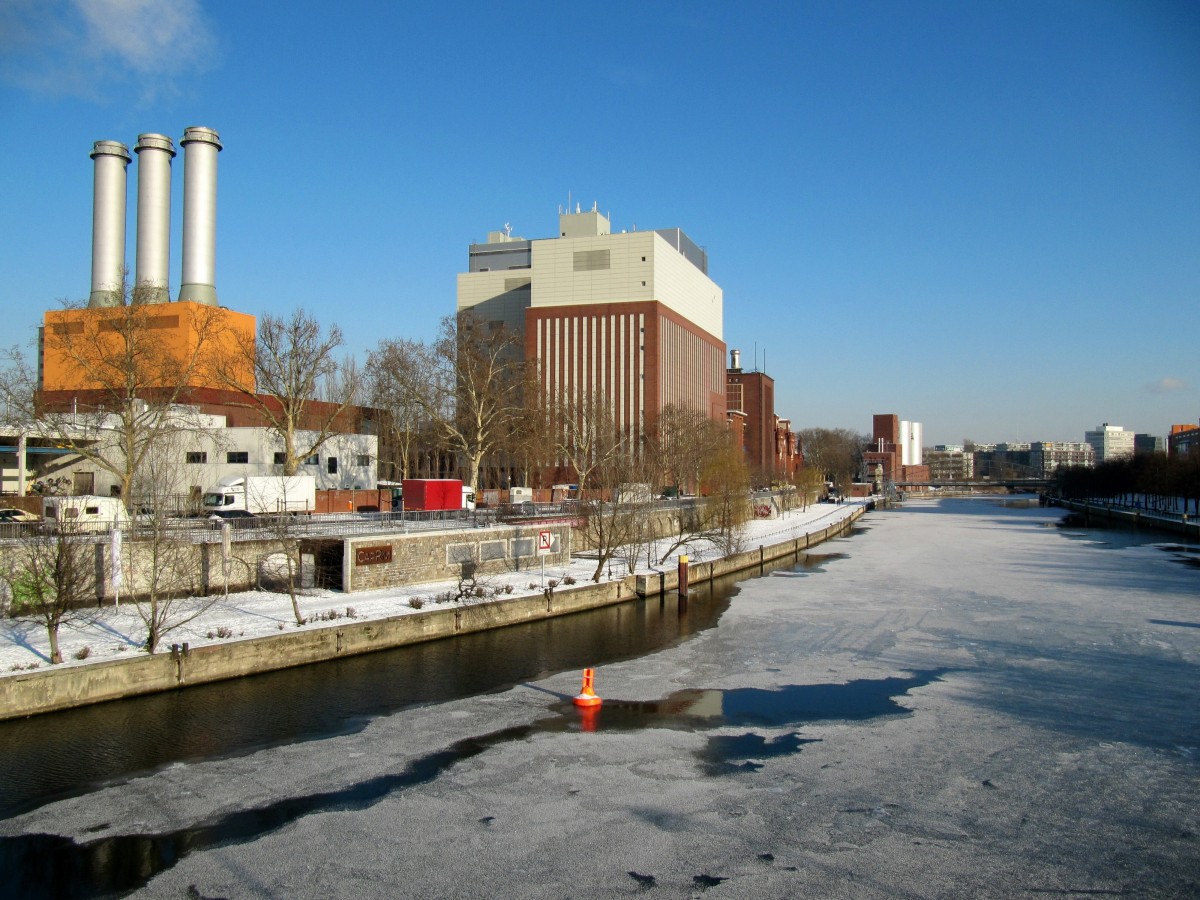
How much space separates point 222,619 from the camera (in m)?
26.2

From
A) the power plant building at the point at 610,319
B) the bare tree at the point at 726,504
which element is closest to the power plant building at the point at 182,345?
the bare tree at the point at 726,504

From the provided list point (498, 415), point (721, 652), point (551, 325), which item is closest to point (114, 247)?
point (498, 415)

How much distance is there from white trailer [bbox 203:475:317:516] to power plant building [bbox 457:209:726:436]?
51.1 meters

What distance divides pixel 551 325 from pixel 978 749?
96.3 metres

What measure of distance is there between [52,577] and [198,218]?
62.3 m

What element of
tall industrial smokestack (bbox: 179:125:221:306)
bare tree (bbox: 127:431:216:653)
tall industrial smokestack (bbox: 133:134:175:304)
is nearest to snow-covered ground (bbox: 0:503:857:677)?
bare tree (bbox: 127:431:216:653)

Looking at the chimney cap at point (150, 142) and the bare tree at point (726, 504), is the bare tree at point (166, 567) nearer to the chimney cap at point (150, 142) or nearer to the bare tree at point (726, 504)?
the bare tree at point (726, 504)

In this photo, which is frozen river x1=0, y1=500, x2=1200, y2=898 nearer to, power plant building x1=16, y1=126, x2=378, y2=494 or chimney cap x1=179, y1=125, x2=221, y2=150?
power plant building x1=16, y1=126, x2=378, y2=494

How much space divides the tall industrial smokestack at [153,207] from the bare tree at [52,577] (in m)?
56.7

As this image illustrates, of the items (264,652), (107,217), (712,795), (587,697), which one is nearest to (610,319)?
(107,217)

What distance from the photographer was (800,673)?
2342 cm

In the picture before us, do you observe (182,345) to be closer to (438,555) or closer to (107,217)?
(107,217)

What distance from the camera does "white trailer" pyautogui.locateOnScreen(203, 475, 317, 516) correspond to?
1801 inches

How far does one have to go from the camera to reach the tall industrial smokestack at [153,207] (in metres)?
76.0
